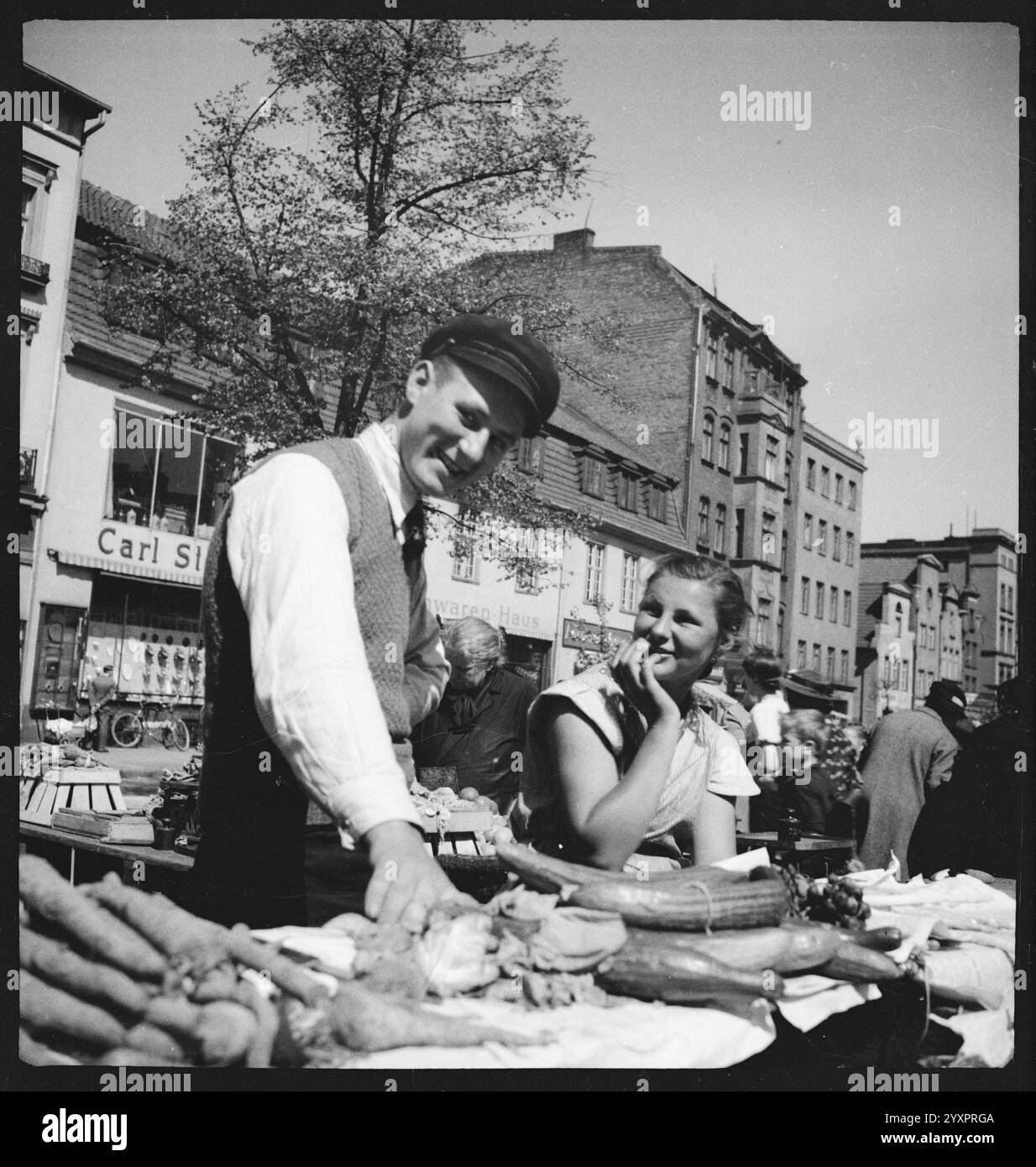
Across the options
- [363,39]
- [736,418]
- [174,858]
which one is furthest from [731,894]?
[363,39]

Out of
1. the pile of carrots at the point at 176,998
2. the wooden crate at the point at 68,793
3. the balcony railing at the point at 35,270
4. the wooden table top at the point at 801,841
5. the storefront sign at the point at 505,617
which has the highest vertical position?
the balcony railing at the point at 35,270

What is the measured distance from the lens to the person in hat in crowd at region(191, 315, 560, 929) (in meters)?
1.64

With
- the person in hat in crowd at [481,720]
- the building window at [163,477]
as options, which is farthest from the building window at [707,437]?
the building window at [163,477]

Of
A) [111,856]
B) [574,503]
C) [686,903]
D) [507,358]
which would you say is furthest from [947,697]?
[111,856]

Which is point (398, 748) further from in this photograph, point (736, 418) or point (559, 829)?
point (736, 418)

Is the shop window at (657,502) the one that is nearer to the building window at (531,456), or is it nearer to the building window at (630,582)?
the building window at (630,582)

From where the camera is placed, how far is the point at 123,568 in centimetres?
276

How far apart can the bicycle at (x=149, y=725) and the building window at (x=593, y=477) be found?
3.74 feet

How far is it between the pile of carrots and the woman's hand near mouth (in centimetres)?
72

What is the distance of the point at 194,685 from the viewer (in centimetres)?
222

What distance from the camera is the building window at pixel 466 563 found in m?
2.65

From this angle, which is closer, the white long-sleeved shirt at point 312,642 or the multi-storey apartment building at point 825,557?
the white long-sleeved shirt at point 312,642

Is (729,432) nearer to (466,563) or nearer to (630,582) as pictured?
(630,582)

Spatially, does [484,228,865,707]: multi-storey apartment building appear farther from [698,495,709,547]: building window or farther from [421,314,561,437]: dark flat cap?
[421,314,561,437]: dark flat cap
